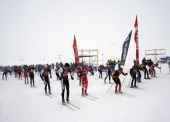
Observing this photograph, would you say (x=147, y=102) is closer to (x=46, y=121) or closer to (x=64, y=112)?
(x=64, y=112)

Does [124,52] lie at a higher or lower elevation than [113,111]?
higher

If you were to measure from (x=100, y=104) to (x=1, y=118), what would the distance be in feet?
15.7

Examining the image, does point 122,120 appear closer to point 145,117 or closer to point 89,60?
point 145,117

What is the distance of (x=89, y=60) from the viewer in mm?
23391

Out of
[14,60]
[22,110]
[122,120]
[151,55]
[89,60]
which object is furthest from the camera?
[14,60]

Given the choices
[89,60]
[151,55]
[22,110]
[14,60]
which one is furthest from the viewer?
[14,60]

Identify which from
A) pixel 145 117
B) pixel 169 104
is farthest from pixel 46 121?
pixel 169 104

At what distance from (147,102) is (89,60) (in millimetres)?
18075

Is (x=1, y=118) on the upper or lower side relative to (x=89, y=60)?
lower

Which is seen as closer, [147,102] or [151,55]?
[147,102]

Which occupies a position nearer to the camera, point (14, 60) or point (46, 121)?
point (46, 121)

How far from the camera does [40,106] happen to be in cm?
585

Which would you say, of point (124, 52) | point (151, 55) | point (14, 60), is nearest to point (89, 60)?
point (124, 52)

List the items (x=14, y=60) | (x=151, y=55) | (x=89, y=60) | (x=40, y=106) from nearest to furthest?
(x=40, y=106) < (x=89, y=60) < (x=151, y=55) < (x=14, y=60)
